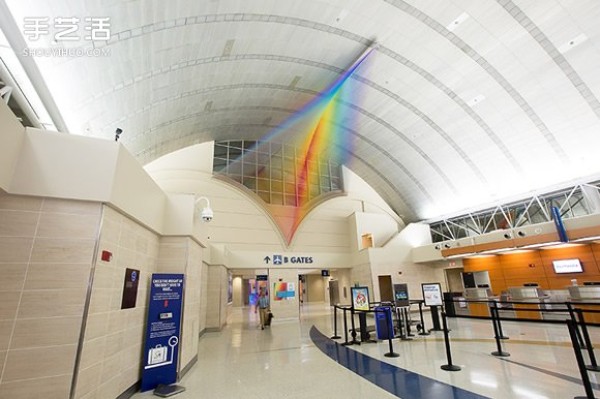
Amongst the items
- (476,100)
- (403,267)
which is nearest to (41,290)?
(476,100)

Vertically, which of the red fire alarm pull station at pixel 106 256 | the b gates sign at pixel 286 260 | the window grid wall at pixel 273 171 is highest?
the window grid wall at pixel 273 171

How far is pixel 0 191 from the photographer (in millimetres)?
2994

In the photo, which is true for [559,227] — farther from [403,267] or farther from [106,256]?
[106,256]

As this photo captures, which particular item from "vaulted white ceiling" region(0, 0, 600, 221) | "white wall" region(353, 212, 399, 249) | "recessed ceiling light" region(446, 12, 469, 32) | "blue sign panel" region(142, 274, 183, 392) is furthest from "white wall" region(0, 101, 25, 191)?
"white wall" region(353, 212, 399, 249)

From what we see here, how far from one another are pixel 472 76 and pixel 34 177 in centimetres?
1324

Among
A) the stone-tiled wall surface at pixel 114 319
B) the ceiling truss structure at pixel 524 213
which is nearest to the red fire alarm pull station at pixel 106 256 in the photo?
the stone-tiled wall surface at pixel 114 319

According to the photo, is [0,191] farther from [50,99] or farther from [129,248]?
[50,99]

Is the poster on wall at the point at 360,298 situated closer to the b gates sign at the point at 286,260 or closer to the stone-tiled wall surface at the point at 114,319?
the stone-tiled wall surface at the point at 114,319

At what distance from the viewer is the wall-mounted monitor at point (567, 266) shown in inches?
373

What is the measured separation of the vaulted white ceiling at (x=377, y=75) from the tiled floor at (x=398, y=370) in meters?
7.20

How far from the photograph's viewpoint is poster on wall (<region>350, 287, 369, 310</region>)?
711 centimetres

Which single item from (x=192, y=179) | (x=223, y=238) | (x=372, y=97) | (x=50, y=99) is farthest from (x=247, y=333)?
(x=372, y=97)

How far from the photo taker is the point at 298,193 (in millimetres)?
17047

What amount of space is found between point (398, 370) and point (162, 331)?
14.0 feet
